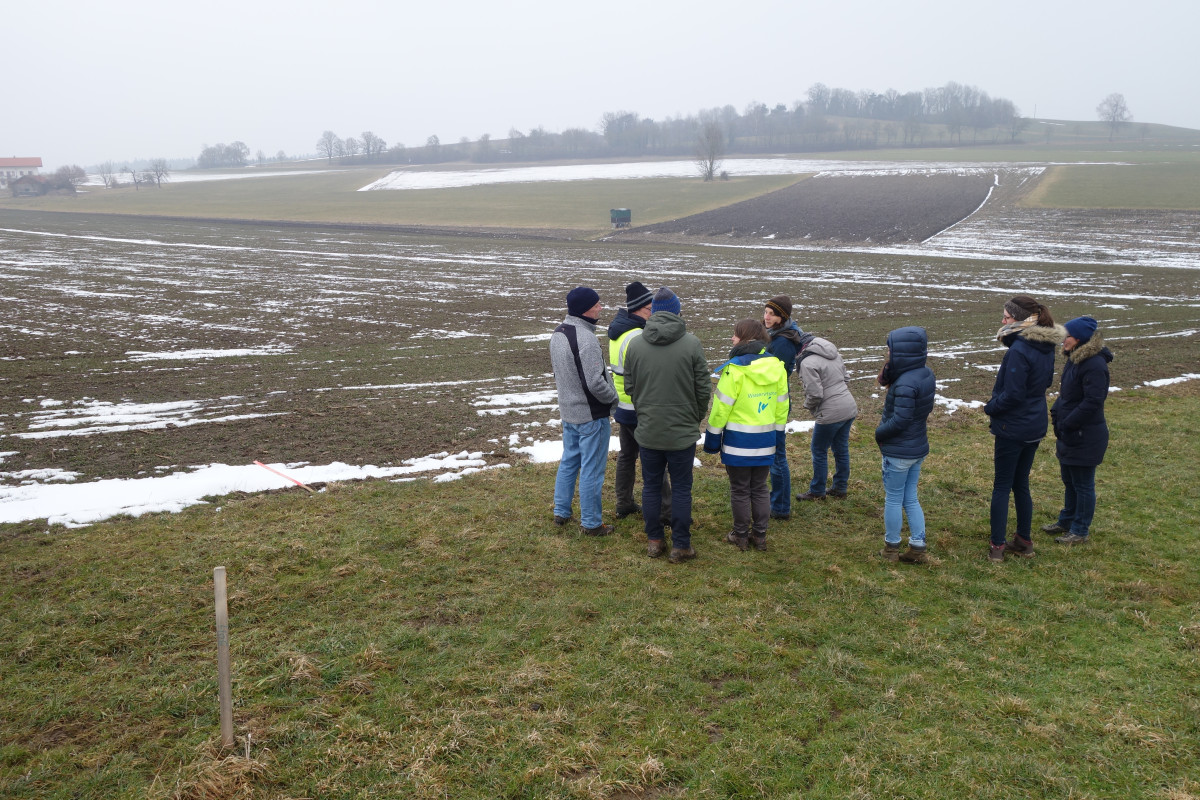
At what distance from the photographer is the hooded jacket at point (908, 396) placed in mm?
6359

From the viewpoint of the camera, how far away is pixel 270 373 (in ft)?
49.9

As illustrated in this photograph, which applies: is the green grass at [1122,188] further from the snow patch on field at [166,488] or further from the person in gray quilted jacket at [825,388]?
the snow patch on field at [166,488]

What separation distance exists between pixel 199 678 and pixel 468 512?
337 centimetres

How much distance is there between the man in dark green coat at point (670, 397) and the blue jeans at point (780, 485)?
1400 mm

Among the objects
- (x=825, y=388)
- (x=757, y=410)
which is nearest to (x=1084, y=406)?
(x=825, y=388)

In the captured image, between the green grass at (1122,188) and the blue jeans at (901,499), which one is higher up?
the green grass at (1122,188)

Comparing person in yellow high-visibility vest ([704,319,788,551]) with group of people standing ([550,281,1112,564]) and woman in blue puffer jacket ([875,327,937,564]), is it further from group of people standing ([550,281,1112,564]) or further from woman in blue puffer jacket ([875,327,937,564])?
woman in blue puffer jacket ([875,327,937,564])

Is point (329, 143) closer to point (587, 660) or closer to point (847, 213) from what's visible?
point (847, 213)

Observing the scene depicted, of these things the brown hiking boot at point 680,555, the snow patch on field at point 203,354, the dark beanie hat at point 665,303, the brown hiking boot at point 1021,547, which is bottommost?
the brown hiking boot at point 1021,547

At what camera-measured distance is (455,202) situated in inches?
2958

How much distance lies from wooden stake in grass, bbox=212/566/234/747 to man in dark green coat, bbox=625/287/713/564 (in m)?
3.69

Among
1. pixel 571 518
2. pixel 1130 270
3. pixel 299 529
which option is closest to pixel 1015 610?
pixel 571 518

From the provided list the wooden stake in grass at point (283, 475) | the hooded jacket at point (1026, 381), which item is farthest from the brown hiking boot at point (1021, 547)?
the wooden stake in grass at point (283, 475)

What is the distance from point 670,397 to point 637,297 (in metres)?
1.16
